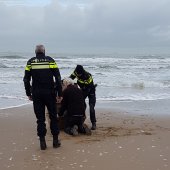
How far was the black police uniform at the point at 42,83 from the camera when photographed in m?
6.12

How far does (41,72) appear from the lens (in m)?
6.12

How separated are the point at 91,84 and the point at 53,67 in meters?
2.30

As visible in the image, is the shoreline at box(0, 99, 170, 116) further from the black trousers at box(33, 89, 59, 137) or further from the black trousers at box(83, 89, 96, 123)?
the black trousers at box(33, 89, 59, 137)

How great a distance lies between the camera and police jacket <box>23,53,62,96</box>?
6.11 meters

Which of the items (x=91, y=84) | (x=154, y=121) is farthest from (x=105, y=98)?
(x=91, y=84)

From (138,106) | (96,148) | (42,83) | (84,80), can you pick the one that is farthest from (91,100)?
(138,106)

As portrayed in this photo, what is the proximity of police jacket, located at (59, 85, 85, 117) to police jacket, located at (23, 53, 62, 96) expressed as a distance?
4.46ft

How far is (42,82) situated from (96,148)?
4.62ft

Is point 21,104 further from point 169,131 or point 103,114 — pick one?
point 169,131

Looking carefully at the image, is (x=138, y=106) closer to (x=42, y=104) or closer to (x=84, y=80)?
(x=84, y=80)

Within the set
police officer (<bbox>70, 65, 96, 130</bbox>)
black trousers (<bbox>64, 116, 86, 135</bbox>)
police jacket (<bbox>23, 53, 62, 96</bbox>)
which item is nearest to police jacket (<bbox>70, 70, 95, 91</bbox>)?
police officer (<bbox>70, 65, 96, 130</bbox>)

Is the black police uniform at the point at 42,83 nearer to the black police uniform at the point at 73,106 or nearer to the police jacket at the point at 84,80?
the black police uniform at the point at 73,106

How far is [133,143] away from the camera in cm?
667

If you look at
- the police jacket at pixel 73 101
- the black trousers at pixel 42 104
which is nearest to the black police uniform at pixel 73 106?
the police jacket at pixel 73 101
